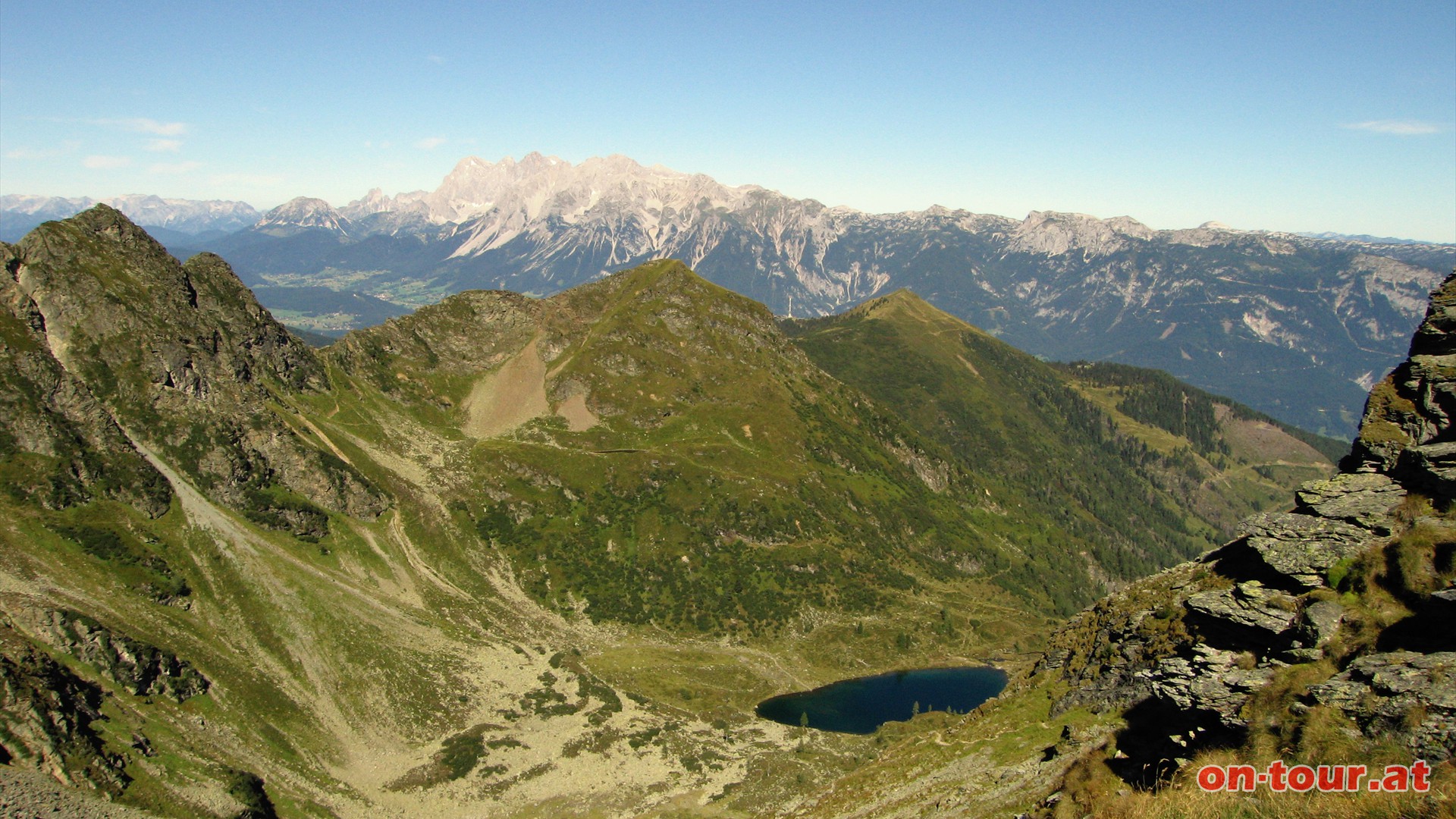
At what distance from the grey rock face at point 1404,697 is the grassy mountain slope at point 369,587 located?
77947 millimetres

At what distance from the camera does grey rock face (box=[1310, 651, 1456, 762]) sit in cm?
2688

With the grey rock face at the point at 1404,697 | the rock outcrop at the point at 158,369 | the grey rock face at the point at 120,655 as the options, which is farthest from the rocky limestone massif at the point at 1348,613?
the rock outcrop at the point at 158,369

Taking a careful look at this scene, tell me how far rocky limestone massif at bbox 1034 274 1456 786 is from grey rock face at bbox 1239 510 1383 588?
0.25 feet

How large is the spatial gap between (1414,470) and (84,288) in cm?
18525

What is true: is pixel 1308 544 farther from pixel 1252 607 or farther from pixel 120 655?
pixel 120 655

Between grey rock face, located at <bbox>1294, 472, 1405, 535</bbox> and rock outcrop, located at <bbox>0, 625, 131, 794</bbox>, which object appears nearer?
grey rock face, located at <bbox>1294, 472, 1405, 535</bbox>

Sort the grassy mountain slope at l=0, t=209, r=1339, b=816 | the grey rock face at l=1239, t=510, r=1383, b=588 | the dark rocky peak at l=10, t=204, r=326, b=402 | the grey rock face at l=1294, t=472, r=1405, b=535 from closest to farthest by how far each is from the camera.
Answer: the grey rock face at l=1239, t=510, r=1383, b=588 < the grey rock face at l=1294, t=472, r=1405, b=535 < the grassy mountain slope at l=0, t=209, r=1339, b=816 < the dark rocky peak at l=10, t=204, r=326, b=402

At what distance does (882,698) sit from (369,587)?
10111cm

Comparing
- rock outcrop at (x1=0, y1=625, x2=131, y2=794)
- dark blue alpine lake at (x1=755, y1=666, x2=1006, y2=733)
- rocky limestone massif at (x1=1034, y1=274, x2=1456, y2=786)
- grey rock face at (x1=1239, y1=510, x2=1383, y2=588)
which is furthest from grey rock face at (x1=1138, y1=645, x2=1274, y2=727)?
dark blue alpine lake at (x1=755, y1=666, x2=1006, y2=733)

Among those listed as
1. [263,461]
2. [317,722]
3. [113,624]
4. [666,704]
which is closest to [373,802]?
[317,722]

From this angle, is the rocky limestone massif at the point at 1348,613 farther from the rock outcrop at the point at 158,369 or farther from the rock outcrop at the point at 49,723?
the rock outcrop at the point at 158,369

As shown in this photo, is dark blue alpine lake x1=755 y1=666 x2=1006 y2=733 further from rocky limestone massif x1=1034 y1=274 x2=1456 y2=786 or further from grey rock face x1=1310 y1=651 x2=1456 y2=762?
grey rock face x1=1310 y1=651 x2=1456 y2=762

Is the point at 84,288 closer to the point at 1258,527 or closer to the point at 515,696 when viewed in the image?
the point at 515,696

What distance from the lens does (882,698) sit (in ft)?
481
